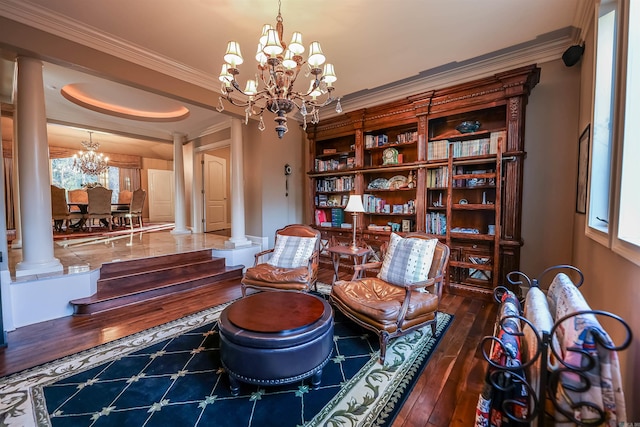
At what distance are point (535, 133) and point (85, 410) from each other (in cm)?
470

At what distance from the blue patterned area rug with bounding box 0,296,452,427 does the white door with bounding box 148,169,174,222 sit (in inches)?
333

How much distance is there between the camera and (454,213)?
3672mm

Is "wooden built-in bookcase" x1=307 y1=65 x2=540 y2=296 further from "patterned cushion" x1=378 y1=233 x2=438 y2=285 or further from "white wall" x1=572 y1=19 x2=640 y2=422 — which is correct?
"patterned cushion" x1=378 y1=233 x2=438 y2=285

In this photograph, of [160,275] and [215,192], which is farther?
[215,192]

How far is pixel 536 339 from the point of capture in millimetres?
1099

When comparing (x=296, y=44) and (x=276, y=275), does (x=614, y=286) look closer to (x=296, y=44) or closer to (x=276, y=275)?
(x=296, y=44)

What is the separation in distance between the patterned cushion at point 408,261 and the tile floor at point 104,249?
3177 millimetres

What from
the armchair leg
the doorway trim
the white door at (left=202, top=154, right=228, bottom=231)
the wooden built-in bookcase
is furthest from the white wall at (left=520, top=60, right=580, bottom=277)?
the white door at (left=202, top=154, right=228, bottom=231)

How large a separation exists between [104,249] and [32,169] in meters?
2.14

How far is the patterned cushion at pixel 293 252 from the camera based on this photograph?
3.37m

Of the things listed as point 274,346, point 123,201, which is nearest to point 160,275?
point 274,346

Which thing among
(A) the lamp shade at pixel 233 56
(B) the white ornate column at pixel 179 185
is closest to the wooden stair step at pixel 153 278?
(B) the white ornate column at pixel 179 185

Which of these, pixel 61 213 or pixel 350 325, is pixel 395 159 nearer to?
pixel 350 325

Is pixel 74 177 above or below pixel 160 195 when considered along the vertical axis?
above
